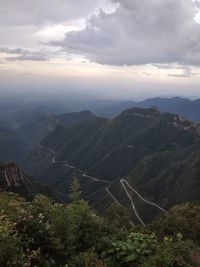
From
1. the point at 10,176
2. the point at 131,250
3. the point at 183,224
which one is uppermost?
the point at 131,250

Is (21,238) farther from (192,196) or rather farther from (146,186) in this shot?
(146,186)

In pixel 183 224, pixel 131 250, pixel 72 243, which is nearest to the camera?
pixel 131 250

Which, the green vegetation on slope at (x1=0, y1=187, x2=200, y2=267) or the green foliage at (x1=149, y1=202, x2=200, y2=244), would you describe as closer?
the green vegetation on slope at (x1=0, y1=187, x2=200, y2=267)

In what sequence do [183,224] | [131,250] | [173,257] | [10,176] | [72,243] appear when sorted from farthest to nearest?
[10,176] → [183,224] → [72,243] → [131,250] → [173,257]

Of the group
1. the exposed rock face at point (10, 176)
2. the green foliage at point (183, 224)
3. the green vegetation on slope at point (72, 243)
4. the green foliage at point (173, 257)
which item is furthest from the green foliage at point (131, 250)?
the exposed rock face at point (10, 176)

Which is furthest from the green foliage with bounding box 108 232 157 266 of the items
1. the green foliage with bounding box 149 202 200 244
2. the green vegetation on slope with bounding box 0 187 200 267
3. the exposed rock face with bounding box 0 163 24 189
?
the exposed rock face with bounding box 0 163 24 189

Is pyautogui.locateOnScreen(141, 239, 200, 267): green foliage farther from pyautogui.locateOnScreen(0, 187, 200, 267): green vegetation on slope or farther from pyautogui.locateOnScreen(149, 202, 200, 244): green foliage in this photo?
pyautogui.locateOnScreen(149, 202, 200, 244): green foliage

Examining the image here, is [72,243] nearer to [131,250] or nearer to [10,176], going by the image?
[131,250]

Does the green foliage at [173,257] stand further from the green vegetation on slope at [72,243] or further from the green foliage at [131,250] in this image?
the green foliage at [131,250]

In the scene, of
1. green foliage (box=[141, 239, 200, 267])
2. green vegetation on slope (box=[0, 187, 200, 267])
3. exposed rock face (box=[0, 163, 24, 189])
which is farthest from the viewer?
exposed rock face (box=[0, 163, 24, 189])

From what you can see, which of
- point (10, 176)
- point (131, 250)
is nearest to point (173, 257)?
point (131, 250)
